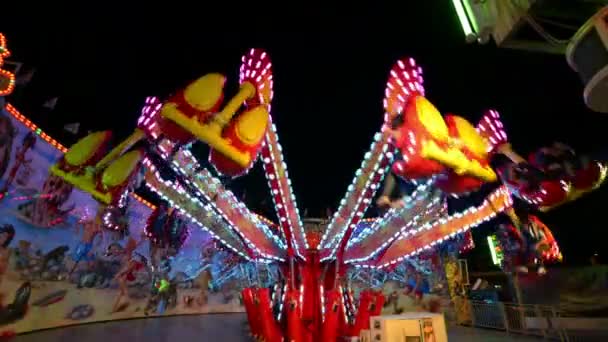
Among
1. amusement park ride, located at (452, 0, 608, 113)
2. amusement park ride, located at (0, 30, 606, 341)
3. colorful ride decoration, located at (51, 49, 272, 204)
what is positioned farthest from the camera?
amusement park ride, located at (0, 30, 606, 341)

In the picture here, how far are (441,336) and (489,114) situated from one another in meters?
4.22

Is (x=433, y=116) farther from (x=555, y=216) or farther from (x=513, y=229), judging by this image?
(x=555, y=216)

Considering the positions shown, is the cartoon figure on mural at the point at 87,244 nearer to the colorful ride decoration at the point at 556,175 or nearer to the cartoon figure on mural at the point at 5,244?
the cartoon figure on mural at the point at 5,244

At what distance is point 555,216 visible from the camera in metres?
14.4

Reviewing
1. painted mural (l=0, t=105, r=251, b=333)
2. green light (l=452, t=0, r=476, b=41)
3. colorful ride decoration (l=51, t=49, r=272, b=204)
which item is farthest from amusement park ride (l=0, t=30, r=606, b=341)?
green light (l=452, t=0, r=476, b=41)

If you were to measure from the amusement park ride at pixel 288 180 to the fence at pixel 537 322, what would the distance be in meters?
3.76

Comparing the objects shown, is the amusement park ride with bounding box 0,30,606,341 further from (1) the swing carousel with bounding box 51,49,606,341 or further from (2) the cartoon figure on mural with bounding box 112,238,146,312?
(2) the cartoon figure on mural with bounding box 112,238,146,312

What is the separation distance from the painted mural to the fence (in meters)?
9.24

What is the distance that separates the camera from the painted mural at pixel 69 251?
8.83 meters

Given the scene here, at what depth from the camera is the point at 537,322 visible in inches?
464

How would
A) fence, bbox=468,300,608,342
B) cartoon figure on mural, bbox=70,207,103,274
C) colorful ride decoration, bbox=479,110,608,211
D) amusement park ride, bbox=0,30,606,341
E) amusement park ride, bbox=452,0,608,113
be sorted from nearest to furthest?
1. amusement park ride, bbox=452,0,608,113
2. amusement park ride, bbox=0,30,606,341
3. colorful ride decoration, bbox=479,110,608,211
4. fence, bbox=468,300,608,342
5. cartoon figure on mural, bbox=70,207,103,274

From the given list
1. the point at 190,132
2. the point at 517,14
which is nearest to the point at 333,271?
the point at 190,132

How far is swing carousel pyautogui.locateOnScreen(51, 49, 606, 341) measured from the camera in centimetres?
462

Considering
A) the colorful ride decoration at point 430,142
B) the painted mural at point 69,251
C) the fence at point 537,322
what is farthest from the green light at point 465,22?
the fence at point 537,322
